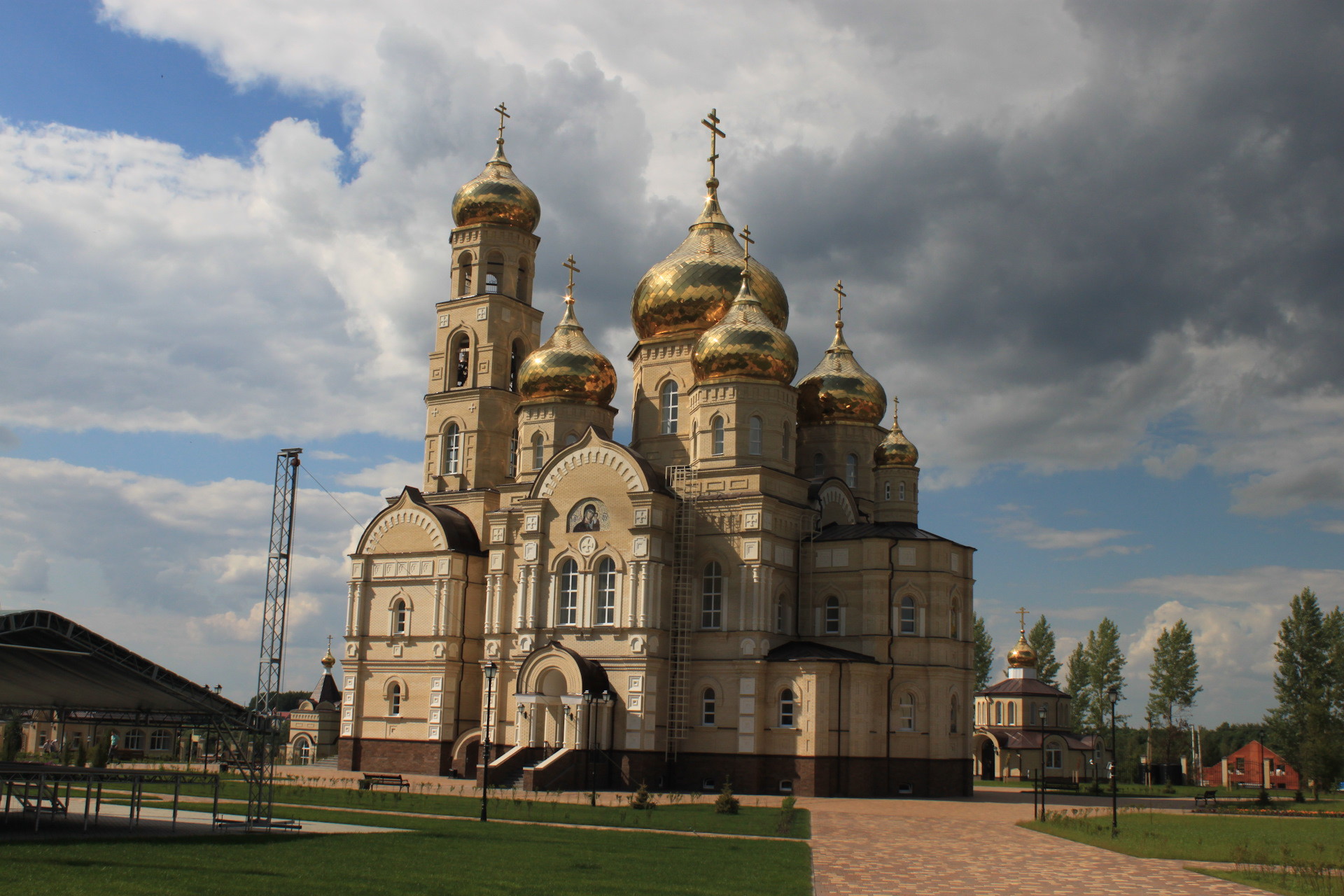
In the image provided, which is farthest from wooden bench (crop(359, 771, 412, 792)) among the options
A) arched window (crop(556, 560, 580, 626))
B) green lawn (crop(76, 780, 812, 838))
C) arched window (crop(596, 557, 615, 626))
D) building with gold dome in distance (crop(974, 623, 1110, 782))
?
building with gold dome in distance (crop(974, 623, 1110, 782))

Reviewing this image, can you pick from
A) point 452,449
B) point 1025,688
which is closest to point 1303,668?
point 1025,688

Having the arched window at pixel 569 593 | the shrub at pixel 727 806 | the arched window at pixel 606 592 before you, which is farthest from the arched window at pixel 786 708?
the shrub at pixel 727 806

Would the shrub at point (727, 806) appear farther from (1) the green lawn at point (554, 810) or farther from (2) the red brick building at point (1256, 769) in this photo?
(2) the red brick building at point (1256, 769)

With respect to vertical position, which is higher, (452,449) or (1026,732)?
(452,449)

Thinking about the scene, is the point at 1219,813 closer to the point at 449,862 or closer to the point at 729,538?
the point at 729,538

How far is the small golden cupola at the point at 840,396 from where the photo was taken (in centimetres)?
4062

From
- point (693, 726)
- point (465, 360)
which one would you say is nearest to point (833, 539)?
point (693, 726)

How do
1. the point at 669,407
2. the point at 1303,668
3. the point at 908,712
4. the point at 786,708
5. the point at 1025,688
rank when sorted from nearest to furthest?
the point at 786,708, the point at 908,712, the point at 669,407, the point at 1303,668, the point at 1025,688

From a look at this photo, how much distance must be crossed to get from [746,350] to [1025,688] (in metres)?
29.4

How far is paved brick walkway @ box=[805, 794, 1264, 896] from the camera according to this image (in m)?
15.3

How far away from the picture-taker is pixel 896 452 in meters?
40.8

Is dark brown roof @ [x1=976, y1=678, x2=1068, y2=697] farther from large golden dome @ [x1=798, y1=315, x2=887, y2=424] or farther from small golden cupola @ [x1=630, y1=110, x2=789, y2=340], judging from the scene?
small golden cupola @ [x1=630, y1=110, x2=789, y2=340]

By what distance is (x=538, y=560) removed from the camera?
36.1 meters

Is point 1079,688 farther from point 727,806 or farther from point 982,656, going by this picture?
point 727,806
